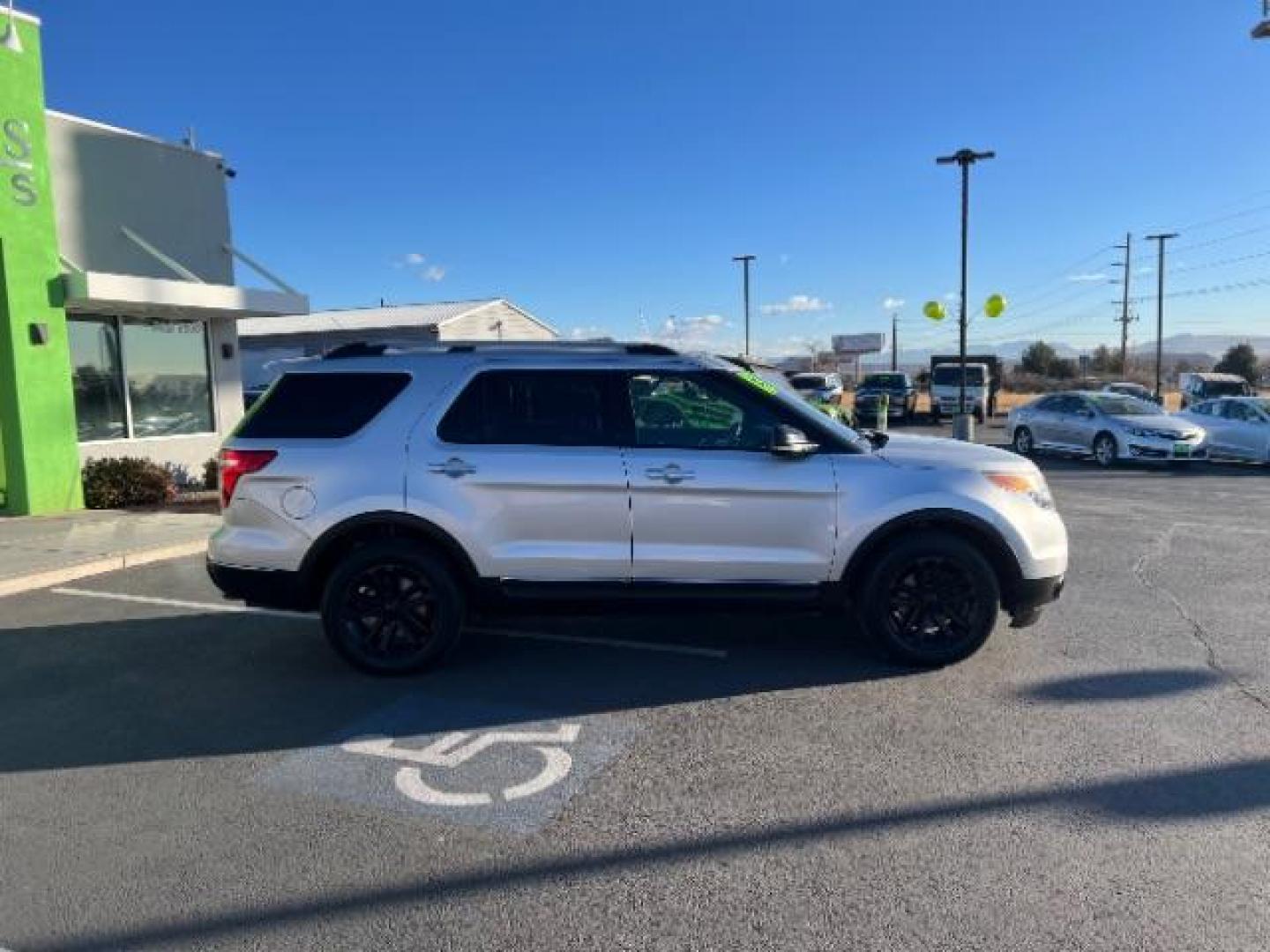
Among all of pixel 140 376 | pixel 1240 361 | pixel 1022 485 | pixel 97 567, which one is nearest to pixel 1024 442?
pixel 1022 485

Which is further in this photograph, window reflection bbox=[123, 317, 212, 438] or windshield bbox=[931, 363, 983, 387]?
windshield bbox=[931, 363, 983, 387]

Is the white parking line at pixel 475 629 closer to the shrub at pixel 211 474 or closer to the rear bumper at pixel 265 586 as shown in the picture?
the rear bumper at pixel 265 586

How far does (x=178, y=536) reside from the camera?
9484 mm

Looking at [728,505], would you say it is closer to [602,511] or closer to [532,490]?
[602,511]

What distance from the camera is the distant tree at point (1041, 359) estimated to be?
84.1 metres

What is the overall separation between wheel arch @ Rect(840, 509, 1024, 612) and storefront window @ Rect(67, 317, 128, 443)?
11032 mm

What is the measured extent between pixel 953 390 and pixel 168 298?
27.1 meters

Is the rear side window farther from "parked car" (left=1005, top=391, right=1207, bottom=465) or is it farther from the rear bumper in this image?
"parked car" (left=1005, top=391, right=1207, bottom=465)

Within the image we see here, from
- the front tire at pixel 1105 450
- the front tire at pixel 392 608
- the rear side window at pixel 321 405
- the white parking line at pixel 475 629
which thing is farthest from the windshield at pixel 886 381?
the front tire at pixel 392 608

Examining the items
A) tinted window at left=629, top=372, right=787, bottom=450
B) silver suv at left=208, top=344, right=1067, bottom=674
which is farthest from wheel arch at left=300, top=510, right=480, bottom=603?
tinted window at left=629, top=372, right=787, bottom=450

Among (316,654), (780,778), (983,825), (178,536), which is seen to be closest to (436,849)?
(780,778)

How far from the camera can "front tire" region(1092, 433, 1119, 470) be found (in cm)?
1828

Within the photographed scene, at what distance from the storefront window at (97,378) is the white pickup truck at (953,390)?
26712 millimetres

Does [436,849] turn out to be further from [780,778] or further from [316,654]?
[316,654]
